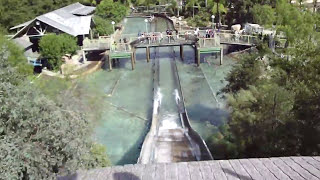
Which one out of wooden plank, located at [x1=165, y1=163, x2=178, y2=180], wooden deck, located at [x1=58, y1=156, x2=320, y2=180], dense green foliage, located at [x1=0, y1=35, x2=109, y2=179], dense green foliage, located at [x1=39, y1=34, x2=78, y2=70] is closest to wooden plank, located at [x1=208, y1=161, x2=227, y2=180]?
wooden deck, located at [x1=58, y1=156, x2=320, y2=180]

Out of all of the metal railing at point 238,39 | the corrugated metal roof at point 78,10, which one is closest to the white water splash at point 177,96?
the metal railing at point 238,39

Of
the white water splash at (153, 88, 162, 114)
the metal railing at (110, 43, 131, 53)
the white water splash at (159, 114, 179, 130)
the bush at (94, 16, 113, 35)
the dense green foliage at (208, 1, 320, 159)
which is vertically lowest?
the white water splash at (159, 114, 179, 130)

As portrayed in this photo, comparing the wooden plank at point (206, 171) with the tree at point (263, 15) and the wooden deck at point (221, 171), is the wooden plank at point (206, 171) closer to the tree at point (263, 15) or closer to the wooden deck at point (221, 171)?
the wooden deck at point (221, 171)

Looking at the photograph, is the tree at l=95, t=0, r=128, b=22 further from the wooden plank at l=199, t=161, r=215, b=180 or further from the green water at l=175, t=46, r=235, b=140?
the wooden plank at l=199, t=161, r=215, b=180

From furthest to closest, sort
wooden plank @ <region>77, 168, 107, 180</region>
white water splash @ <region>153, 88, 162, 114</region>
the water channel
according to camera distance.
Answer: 1. white water splash @ <region>153, 88, 162, 114</region>
2. the water channel
3. wooden plank @ <region>77, 168, 107, 180</region>

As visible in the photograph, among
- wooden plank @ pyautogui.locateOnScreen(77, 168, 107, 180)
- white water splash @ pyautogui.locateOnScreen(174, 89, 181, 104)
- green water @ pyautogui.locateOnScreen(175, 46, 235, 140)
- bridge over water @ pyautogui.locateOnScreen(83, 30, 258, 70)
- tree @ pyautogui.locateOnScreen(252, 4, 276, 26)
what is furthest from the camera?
tree @ pyautogui.locateOnScreen(252, 4, 276, 26)

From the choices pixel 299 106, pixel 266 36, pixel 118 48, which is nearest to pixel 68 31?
pixel 118 48

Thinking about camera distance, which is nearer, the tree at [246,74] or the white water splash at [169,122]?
the tree at [246,74]
